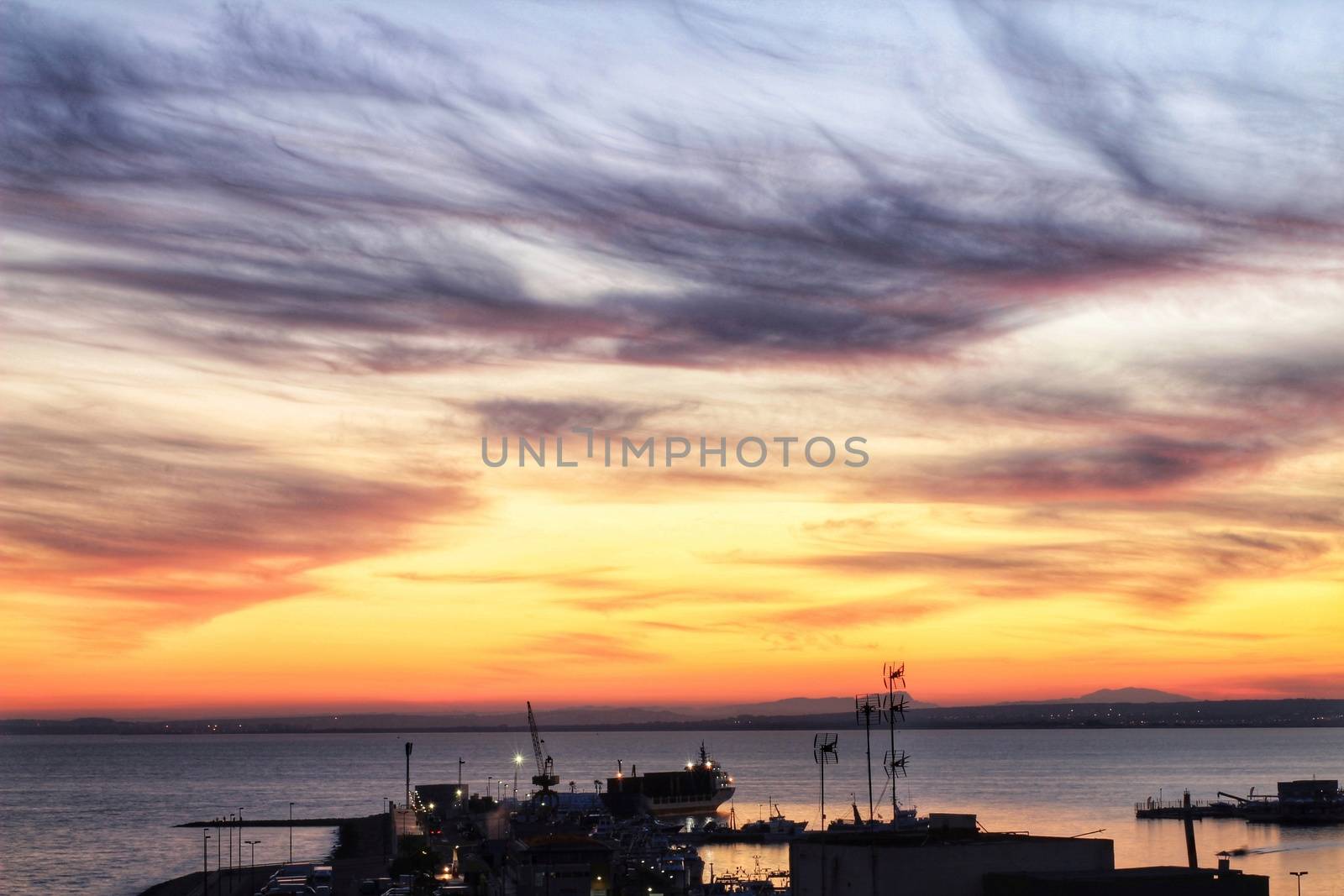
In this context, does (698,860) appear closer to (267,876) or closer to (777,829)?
(267,876)

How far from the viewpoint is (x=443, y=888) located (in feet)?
307

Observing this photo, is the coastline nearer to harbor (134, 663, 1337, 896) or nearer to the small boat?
harbor (134, 663, 1337, 896)

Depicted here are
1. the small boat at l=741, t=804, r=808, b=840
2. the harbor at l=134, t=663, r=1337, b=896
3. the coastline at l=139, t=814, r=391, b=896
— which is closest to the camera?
the harbor at l=134, t=663, r=1337, b=896

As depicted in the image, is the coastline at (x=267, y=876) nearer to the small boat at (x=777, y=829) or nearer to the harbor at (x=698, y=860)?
the harbor at (x=698, y=860)

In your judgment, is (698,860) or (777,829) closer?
(698,860)

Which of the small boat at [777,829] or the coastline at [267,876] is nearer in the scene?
the coastline at [267,876]

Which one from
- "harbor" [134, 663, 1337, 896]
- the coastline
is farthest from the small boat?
the coastline

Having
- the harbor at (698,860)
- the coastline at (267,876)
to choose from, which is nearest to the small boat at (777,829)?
the harbor at (698,860)

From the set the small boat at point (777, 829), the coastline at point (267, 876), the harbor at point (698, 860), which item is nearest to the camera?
the harbor at point (698, 860)

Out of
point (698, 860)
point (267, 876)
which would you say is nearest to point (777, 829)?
point (698, 860)

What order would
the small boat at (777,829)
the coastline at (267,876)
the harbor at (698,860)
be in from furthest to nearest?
the small boat at (777,829) < the coastline at (267,876) < the harbor at (698,860)

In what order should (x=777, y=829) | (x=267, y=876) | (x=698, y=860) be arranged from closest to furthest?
(x=698, y=860) < (x=267, y=876) < (x=777, y=829)

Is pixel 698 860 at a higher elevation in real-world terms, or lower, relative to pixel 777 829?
higher

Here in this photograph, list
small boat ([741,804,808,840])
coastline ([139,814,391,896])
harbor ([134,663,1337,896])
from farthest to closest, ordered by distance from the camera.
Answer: small boat ([741,804,808,840]), coastline ([139,814,391,896]), harbor ([134,663,1337,896])
